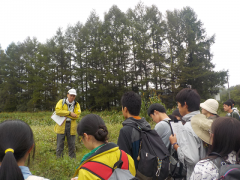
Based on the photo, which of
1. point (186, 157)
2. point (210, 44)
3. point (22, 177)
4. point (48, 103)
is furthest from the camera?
point (48, 103)

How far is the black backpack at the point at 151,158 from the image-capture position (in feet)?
6.75

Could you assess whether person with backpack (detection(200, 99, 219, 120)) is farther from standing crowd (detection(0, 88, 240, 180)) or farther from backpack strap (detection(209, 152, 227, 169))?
backpack strap (detection(209, 152, 227, 169))

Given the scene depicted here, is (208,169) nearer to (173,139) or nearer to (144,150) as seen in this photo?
(144,150)

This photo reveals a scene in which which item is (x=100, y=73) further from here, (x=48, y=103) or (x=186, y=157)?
(x=186, y=157)

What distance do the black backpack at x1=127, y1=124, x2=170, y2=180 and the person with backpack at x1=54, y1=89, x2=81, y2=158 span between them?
11.2ft

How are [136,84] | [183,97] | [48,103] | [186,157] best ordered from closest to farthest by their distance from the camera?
[186,157]
[183,97]
[136,84]
[48,103]

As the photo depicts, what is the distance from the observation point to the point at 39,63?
30.7 meters

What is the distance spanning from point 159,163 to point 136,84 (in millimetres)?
24014

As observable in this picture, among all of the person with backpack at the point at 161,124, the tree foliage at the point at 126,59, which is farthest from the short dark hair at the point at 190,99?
the tree foliage at the point at 126,59

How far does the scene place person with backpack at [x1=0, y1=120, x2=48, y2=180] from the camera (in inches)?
48.0

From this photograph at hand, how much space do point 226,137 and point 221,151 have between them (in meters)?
0.13

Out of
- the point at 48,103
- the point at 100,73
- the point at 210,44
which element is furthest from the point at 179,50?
the point at 48,103

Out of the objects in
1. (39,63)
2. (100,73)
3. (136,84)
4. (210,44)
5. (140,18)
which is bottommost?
(136,84)

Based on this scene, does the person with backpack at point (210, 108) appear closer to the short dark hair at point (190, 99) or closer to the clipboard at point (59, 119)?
the short dark hair at point (190, 99)
